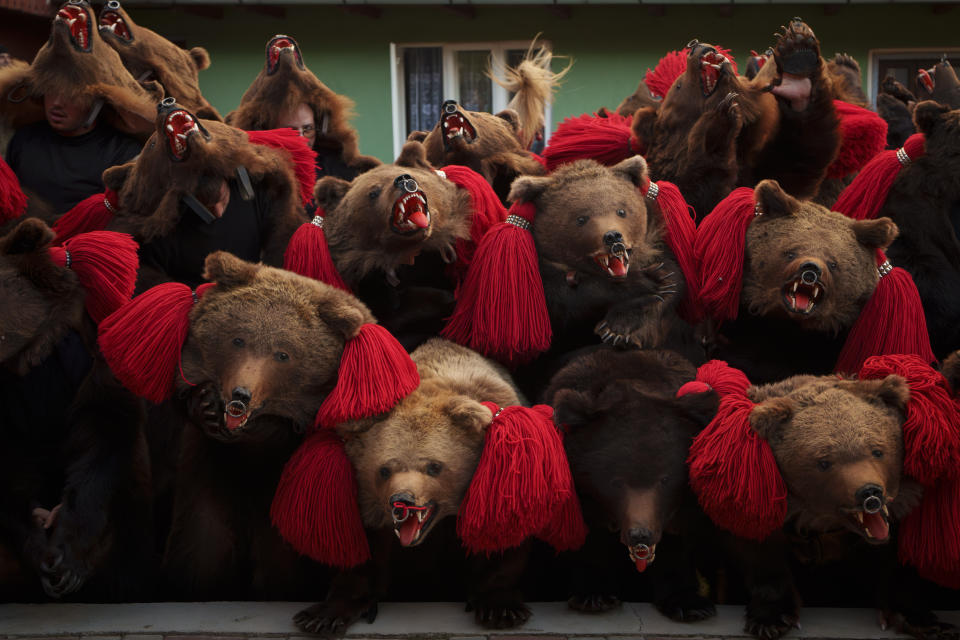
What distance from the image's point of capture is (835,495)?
2.60 m

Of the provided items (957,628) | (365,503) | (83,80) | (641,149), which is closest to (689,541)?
Answer: (957,628)

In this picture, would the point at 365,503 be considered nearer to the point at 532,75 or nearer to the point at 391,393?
the point at 391,393

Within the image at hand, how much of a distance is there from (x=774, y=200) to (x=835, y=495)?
107 cm

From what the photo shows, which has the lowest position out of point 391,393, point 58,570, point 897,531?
point 58,570

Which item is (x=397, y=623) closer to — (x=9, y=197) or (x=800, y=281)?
(x=800, y=281)

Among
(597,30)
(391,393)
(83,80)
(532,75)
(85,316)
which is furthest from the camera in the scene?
(597,30)

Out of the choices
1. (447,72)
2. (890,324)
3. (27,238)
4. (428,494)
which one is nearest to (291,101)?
(27,238)

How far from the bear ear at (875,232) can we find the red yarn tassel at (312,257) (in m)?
1.76

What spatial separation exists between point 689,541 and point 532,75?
10.6ft

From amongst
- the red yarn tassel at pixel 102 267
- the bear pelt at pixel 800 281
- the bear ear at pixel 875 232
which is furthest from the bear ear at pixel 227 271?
the bear ear at pixel 875 232

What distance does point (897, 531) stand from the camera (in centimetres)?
292

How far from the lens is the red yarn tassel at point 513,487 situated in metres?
2.68

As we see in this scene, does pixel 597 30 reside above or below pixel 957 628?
above

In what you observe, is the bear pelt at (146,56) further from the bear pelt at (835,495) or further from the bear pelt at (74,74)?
the bear pelt at (835,495)
